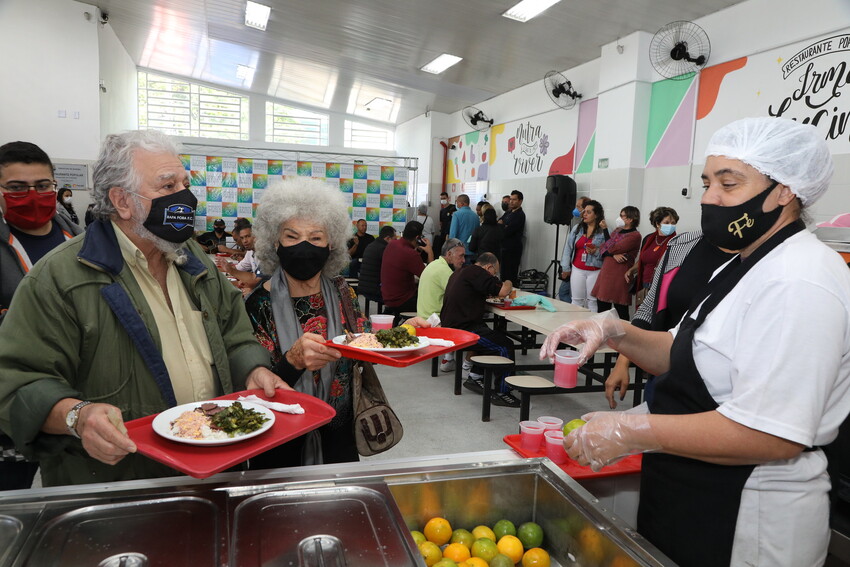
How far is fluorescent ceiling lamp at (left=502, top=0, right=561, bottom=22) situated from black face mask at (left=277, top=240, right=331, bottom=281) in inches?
230

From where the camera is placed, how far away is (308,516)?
1242 millimetres

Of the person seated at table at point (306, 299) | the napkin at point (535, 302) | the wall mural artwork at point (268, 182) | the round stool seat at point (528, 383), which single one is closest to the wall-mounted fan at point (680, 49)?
the napkin at point (535, 302)

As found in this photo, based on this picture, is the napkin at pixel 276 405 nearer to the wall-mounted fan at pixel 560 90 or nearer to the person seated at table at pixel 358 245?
the person seated at table at pixel 358 245

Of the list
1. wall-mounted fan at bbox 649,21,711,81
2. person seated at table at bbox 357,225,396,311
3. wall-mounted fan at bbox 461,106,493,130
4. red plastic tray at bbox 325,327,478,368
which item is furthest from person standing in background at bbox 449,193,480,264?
red plastic tray at bbox 325,327,478,368

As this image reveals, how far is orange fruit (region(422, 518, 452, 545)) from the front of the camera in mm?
1372

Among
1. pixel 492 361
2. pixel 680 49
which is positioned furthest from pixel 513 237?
pixel 492 361

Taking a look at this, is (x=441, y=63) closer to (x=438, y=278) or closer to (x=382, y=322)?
(x=438, y=278)

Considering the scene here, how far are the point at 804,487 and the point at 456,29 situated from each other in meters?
8.01

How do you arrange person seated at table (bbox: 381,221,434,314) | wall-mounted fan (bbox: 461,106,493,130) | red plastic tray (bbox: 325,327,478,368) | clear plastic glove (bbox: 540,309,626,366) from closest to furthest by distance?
1. clear plastic glove (bbox: 540,309,626,366)
2. red plastic tray (bbox: 325,327,478,368)
3. person seated at table (bbox: 381,221,434,314)
4. wall-mounted fan (bbox: 461,106,493,130)

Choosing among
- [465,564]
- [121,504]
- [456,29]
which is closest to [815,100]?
[456,29]

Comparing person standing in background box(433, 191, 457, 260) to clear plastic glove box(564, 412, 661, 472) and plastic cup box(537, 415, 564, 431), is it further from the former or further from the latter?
clear plastic glove box(564, 412, 661, 472)

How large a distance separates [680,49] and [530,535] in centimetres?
672

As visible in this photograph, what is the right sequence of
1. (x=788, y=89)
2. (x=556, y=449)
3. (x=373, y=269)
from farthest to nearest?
(x=373, y=269)
(x=788, y=89)
(x=556, y=449)

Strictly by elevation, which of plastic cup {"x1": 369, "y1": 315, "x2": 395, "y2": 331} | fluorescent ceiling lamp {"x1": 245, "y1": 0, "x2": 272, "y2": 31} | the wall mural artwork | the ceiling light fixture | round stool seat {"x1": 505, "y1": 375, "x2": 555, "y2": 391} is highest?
fluorescent ceiling lamp {"x1": 245, "y1": 0, "x2": 272, "y2": 31}
